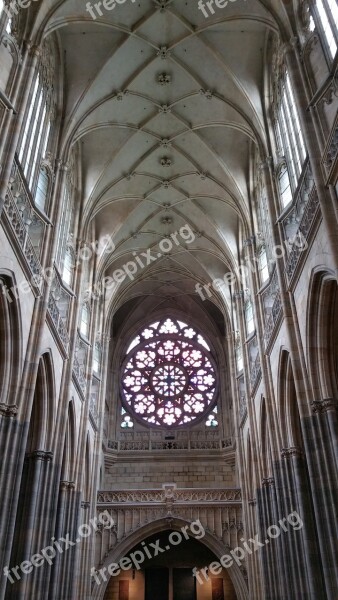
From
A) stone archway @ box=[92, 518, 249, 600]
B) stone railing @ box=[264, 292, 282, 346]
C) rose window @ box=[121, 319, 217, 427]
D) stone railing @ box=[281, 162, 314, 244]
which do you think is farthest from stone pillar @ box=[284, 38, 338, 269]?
rose window @ box=[121, 319, 217, 427]

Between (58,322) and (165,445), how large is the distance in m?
11.7

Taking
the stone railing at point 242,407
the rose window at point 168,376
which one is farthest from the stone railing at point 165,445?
the stone railing at point 242,407

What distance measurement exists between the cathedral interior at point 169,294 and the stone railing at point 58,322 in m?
0.11

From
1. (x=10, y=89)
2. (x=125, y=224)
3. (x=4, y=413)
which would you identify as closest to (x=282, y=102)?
(x=10, y=89)

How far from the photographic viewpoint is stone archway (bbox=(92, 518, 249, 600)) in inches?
782

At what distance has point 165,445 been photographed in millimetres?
26094

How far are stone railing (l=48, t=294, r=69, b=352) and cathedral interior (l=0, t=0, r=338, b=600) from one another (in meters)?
0.11

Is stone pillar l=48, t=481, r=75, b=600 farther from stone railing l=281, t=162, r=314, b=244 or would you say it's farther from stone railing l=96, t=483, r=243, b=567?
stone railing l=281, t=162, r=314, b=244

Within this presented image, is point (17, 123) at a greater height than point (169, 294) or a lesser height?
lesser

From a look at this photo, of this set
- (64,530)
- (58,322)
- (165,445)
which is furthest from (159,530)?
(58,322)

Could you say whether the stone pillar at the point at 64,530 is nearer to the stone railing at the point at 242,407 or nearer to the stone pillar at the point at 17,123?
the stone railing at the point at 242,407

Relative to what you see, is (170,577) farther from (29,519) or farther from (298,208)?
(298,208)

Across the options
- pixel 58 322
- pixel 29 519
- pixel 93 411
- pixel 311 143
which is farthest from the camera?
pixel 93 411

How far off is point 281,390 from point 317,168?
21.5 ft
